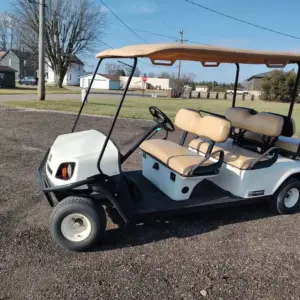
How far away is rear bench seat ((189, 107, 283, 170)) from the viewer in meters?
3.41

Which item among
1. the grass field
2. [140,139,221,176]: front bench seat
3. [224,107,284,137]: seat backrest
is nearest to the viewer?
[140,139,221,176]: front bench seat

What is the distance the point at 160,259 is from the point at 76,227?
30.0 inches

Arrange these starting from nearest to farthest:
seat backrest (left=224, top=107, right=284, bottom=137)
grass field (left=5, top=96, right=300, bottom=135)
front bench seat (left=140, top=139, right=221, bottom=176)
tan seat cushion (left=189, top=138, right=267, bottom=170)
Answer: front bench seat (left=140, top=139, right=221, bottom=176) → tan seat cushion (left=189, top=138, right=267, bottom=170) → seat backrest (left=224, top=107, right=284, bottom=137) → grass field (left=5, top=96, right=300, bottom=135)

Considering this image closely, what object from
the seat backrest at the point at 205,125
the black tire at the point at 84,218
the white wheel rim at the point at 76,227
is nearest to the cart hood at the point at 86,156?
the black tire at the point at 84,218

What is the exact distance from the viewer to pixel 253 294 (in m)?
2.37

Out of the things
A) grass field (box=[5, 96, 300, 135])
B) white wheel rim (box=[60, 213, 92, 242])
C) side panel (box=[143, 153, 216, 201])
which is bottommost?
grass field (box=[5, 96, 300, 135])

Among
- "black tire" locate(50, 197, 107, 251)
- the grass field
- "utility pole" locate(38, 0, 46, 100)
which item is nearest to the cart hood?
"black tire" locate(50, 197, 107, 251)

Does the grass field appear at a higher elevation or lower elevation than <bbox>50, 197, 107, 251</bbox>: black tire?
lower

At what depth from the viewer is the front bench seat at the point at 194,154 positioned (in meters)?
3.10

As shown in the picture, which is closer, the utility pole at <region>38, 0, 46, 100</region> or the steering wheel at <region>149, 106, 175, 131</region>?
the steering wheel at <region>149, 106, 175, 131</region>

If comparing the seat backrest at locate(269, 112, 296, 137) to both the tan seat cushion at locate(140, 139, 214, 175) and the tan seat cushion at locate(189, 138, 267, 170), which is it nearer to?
the tan seat cushion at locate(189, 138, 267, 170)

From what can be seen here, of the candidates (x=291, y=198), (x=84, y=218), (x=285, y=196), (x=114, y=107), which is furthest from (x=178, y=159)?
(x=114, y=107)

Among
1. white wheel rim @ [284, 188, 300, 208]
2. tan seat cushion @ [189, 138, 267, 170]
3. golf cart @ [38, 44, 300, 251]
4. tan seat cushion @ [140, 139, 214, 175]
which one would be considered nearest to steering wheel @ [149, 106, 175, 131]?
golf cart @ [38, 44, 300, 251]

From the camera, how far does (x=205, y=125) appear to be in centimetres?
350
